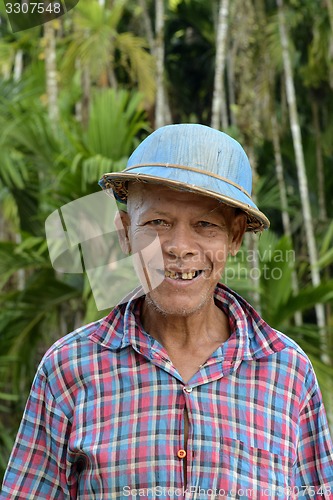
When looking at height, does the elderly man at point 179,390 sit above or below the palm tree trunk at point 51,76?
below

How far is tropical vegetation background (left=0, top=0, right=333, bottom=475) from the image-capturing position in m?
4.77

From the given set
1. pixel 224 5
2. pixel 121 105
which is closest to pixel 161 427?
pixel 121 105

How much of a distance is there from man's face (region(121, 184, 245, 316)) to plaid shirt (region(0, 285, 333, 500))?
11 cm

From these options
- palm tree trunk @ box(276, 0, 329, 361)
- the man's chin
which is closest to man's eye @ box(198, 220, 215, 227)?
the man's chin

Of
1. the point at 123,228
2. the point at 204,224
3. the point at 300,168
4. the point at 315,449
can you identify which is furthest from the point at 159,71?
the point at 315,449

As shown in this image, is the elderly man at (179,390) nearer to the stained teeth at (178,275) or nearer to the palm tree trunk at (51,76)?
the stained teeth at (178,275)

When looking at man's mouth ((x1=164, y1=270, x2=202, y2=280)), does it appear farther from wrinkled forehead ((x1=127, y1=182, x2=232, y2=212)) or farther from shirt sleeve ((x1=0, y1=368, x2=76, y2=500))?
shirt sleeve ((x1=0, y1=368, x2=76, y2=500))

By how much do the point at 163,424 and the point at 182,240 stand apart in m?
0.36

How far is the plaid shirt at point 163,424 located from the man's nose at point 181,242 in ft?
0.64

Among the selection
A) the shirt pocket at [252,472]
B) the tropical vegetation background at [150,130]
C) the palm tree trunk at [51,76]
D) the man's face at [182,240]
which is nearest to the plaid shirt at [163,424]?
the shirt pocket at [252,472]

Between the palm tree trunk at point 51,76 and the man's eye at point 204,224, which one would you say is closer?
the man's eye at point 204,224

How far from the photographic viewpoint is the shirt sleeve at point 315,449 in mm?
1574

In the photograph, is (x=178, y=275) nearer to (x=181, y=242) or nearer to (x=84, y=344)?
(x=181, y=242)

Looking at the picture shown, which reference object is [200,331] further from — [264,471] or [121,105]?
[121,105]
